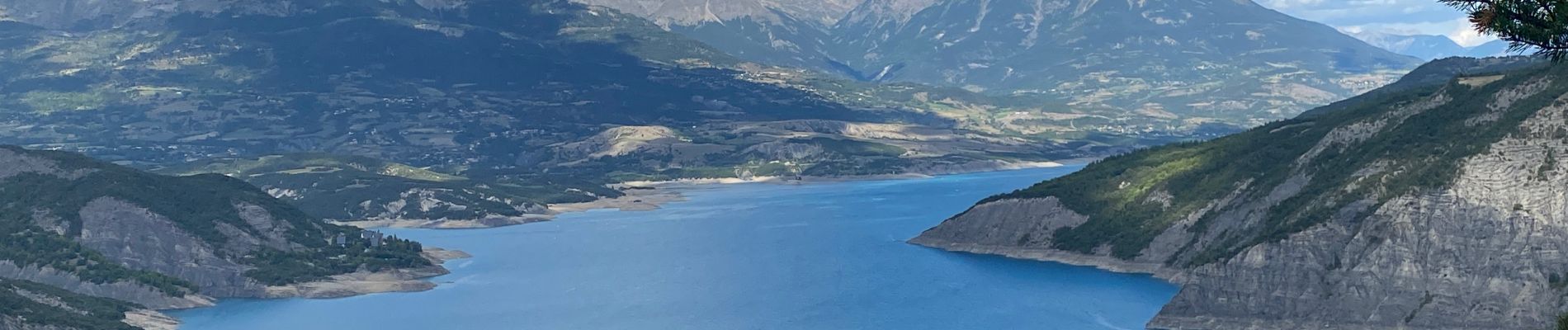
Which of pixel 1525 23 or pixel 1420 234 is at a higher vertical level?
pixel 1525 23

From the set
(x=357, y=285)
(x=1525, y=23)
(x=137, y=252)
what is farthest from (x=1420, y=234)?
(x=137, y=252)

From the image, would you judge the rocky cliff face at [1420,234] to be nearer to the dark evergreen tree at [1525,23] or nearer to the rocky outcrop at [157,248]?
the dark evergreen tree at [1525,23]

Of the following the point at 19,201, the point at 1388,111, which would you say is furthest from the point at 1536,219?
the point at 19,201

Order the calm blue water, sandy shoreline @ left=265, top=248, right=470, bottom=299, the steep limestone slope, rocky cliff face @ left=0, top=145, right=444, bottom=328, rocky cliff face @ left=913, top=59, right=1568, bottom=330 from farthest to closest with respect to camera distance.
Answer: sandy shoreline @ left=265, top=248, right=470, bottom=299 → the steep limestone slope → rocky cliff face @ left=0, top=145, right=444, bottom=328 → the calm blue water → rocky cliff face @ left=913, top=59, right=1568, bottom=330

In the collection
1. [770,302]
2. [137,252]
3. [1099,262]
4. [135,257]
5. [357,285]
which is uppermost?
[137,252]

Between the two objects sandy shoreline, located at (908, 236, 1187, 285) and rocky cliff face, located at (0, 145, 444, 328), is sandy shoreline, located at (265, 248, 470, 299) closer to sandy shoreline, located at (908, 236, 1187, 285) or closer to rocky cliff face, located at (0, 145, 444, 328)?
rocky cliff face, located at (0, 145, 444, 328)

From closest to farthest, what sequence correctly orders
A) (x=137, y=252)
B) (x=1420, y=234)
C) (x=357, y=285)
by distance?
(x=1420, y=234) < (x=137, y=252) < (x=357, y=285)

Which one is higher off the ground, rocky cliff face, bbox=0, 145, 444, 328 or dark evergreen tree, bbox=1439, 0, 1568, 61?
dark evergreen tree, bbox=1439, 0, 1568, 61

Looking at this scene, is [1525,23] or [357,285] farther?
[357,285]

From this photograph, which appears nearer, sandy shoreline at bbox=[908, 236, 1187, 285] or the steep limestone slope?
sandy shoreline at bbox=[908, 236, 1187, 285]

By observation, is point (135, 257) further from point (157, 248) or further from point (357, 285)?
point (357, 285)

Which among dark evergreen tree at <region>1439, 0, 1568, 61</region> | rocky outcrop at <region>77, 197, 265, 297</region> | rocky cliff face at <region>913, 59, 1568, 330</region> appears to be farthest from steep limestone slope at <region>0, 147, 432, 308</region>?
dark evergreen tree at <region>1439, 0, 1568, 61</region>
